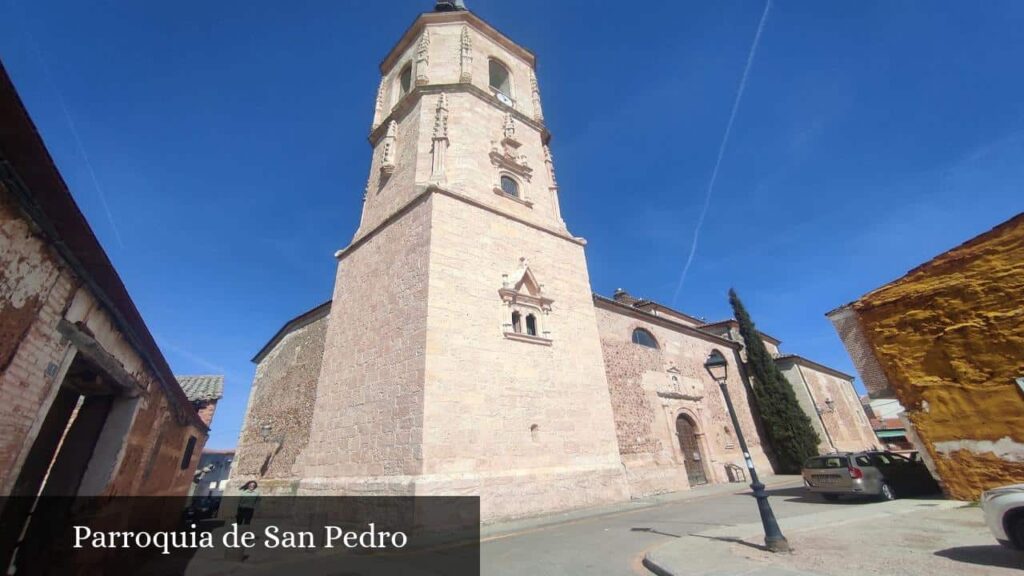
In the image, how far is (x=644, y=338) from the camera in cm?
1627

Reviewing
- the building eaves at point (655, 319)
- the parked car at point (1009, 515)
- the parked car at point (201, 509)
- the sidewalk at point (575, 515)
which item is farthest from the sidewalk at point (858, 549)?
the parked car at point (201, 509)

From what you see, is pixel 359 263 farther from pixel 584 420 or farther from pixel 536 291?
pixel 584 420

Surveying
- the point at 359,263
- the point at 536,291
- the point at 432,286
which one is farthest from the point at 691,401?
the point at 359,263

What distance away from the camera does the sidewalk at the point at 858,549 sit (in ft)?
12.5

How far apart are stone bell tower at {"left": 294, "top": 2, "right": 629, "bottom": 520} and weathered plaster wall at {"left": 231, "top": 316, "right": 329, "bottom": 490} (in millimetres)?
1406

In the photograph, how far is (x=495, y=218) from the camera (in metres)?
11.4

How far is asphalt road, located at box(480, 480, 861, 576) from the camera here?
4.88 m

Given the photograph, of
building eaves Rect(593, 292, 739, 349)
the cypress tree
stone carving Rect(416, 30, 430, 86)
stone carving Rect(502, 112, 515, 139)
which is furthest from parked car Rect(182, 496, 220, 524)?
the cypress tree

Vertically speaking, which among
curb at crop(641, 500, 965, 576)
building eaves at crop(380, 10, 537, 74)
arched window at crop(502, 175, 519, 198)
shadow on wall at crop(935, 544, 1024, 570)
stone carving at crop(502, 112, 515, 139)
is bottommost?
shadow on wall at crop(935, 544, 1024, 570)

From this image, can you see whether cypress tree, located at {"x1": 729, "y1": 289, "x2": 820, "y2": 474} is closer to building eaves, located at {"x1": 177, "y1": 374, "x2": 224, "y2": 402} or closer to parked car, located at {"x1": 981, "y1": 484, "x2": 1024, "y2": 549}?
parked car, located at {"x1": 981, "y1": 484, "x2": 1024, "y2": 549}

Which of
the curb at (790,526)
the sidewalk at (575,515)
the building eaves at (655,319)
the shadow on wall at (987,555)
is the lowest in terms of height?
the shadow on wall at (987,555)

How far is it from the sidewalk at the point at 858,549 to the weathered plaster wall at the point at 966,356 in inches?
32.9

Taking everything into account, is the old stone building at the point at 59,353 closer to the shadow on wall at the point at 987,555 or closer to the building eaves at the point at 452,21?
the shadow on wall at the point at 987,555
